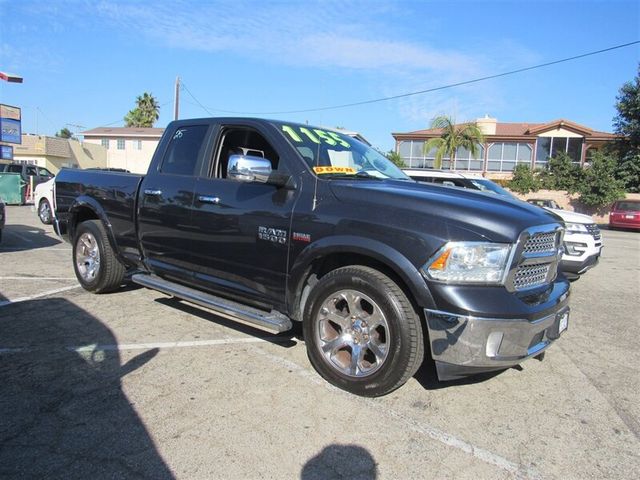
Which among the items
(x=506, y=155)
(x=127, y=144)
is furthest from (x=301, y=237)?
Answer: (x=127, y=144)

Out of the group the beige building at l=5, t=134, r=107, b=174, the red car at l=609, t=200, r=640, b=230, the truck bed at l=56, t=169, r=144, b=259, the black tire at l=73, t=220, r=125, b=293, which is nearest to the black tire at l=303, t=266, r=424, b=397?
the truck bed at l=56, t=169, r=144, b=259

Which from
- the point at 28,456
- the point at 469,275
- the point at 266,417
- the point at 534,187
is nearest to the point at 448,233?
the point at 469,275

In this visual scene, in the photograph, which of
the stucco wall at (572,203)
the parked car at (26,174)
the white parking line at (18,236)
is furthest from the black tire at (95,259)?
the stucco wall at (572,203)

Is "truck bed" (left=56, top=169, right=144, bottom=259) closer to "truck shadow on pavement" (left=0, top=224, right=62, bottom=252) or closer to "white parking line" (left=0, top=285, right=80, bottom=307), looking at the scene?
"white parking line" (left=0, top=285, right=80, bottom=307)

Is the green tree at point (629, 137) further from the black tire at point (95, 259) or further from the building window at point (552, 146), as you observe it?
the black tire at point (95, 259)

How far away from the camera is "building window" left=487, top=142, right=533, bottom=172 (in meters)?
39.8

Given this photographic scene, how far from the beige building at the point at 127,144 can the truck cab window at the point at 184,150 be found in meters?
44.3

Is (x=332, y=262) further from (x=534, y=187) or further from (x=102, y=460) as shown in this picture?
(x=534, y=187)

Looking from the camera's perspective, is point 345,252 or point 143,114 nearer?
point 345,252

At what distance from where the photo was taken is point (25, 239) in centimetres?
1066

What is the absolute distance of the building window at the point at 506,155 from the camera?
39.8 metres

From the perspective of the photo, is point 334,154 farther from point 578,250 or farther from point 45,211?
point 45,211

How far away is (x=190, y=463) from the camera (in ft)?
8.82

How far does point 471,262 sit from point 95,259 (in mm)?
4572
